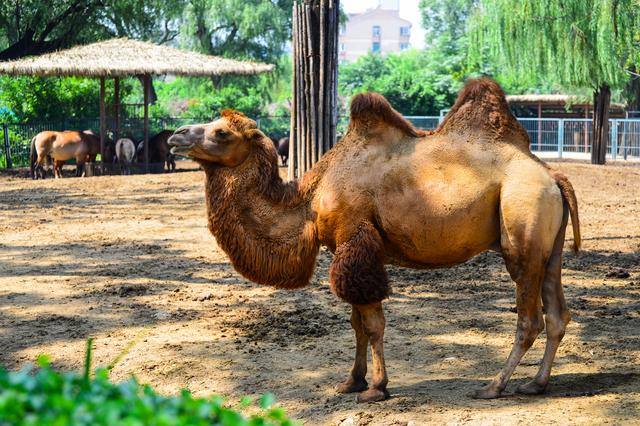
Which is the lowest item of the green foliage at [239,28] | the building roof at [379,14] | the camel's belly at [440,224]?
the camel's belly at [440,224]

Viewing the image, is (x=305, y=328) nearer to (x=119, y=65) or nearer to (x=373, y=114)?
(x=373, y=114)

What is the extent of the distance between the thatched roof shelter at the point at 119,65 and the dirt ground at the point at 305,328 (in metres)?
11.7

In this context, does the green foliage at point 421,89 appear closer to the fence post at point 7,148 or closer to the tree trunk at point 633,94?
the tree trunk at point 633,94

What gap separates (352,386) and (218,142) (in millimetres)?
1764

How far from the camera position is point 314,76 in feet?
36.2

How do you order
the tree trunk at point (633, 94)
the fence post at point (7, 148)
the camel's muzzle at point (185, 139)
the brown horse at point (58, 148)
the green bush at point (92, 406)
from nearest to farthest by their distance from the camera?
the green bush at point (92, 406) < the camel's muzzle at point (185, 139) < the brown horse at point (58, 148) < the fence post at point (7, 148) < the tree trunk at point (633, 94)

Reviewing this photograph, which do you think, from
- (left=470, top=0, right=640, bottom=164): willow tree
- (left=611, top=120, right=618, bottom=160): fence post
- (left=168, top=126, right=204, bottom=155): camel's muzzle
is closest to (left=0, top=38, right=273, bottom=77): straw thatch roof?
(left=470, top=0, right=640, bottom=164): willow tree

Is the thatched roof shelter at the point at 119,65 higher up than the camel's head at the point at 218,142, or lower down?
higher up

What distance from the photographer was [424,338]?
23.5 feet

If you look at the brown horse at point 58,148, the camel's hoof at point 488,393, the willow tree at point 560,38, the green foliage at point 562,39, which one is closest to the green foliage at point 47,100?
the brown horse at point 58,148

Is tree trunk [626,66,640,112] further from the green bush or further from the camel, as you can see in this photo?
the green bush

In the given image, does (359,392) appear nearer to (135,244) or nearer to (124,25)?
(135,244)

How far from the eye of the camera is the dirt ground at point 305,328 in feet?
18.0

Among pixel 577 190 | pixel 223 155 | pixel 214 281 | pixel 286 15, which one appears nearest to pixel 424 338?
pixel 223 155
